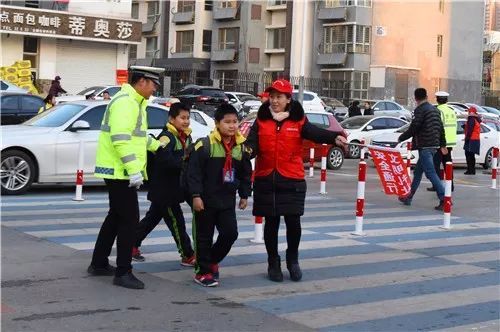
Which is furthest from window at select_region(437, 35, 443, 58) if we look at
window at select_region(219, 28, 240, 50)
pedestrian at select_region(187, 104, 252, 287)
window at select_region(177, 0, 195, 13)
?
pedestrian at select_region(187, 104, 252, 287)

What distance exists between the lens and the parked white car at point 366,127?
86.9 ft

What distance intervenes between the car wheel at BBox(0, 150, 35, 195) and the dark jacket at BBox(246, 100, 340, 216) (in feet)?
22.5

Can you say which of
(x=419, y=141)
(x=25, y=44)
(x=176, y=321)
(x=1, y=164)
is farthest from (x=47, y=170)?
(x=25, y=44)

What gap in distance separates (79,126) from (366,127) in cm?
1462

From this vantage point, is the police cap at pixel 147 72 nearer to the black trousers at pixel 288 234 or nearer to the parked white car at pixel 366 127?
the black trousers at pixel 288 234

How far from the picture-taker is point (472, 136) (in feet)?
73.6

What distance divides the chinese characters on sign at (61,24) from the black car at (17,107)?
61.0 feet

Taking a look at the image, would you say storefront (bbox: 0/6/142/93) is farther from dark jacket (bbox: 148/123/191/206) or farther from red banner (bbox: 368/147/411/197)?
dark jacket (bbox: 148/123/191/206)

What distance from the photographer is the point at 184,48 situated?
232 ft

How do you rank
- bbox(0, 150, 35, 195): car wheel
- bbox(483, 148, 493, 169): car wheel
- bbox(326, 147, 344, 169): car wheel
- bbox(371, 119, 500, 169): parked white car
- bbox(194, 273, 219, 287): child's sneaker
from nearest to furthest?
bbox(194, 273, 219, 287): child's sneaker → bbox(0, 150, 35, 195): car wheel → bbox(326, 147, 344, 169): car wheel → bbox(371, 119, 500, 169): parked white car → bbox(483, 148, 493, 169): car wheel

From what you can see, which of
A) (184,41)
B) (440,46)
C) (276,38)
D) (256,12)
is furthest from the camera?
(184,41)

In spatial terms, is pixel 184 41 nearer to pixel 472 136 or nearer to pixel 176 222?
pixel 472 136

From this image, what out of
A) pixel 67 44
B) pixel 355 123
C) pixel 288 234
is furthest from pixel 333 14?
pixel 288 234

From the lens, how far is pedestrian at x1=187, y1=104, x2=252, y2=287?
748 centimetres
